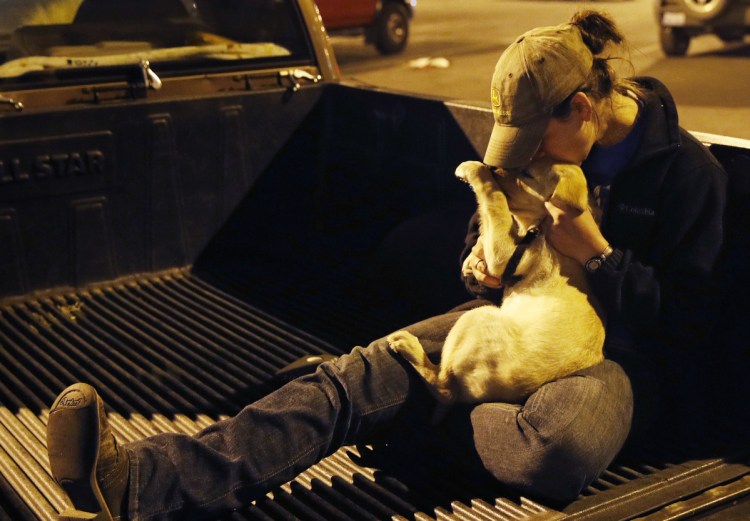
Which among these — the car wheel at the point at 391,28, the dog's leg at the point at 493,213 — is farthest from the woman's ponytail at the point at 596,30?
the car wheel at the point at 391,28

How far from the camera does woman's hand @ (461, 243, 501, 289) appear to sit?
2783 millimetres

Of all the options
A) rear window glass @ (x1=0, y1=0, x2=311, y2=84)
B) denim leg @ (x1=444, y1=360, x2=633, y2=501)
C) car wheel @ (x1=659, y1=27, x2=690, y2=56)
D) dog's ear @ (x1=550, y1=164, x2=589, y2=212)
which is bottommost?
car wheel @ (x1=659, y1=27, x2=690, y2=56)

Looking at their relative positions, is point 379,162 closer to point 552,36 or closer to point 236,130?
point 236,130

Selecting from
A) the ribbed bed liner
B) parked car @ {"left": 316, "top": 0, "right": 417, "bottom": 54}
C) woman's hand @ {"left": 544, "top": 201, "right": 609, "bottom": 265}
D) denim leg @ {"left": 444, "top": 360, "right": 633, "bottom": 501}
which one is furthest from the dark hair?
parked car @ {"left": 316, "top": 0, "right": 417, "bottom": 54}

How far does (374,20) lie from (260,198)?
1048 centimetres

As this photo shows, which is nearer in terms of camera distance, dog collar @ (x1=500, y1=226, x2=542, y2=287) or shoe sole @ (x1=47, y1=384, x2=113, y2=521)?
shoe sole @ (x1=47, y1=384, x2=113, y2=521)

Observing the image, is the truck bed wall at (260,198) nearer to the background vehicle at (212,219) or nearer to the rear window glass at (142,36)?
the background vehicle at (212,219)

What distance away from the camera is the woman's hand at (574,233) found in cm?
249

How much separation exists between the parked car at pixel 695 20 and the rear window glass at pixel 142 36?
340 inches

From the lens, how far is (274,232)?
4395mm

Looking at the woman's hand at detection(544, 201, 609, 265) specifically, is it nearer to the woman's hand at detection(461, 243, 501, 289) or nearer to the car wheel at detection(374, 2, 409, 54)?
the woman's hand at detection(461, 243, 501, 289)

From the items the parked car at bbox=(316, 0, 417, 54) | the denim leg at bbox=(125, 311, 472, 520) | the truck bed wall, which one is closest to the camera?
the denim leg at bbox=(125, 311, 472, 520)

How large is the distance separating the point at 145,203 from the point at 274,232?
59 cm

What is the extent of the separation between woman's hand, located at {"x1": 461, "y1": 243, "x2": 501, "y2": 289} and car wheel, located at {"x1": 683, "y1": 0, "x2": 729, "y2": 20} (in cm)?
993
